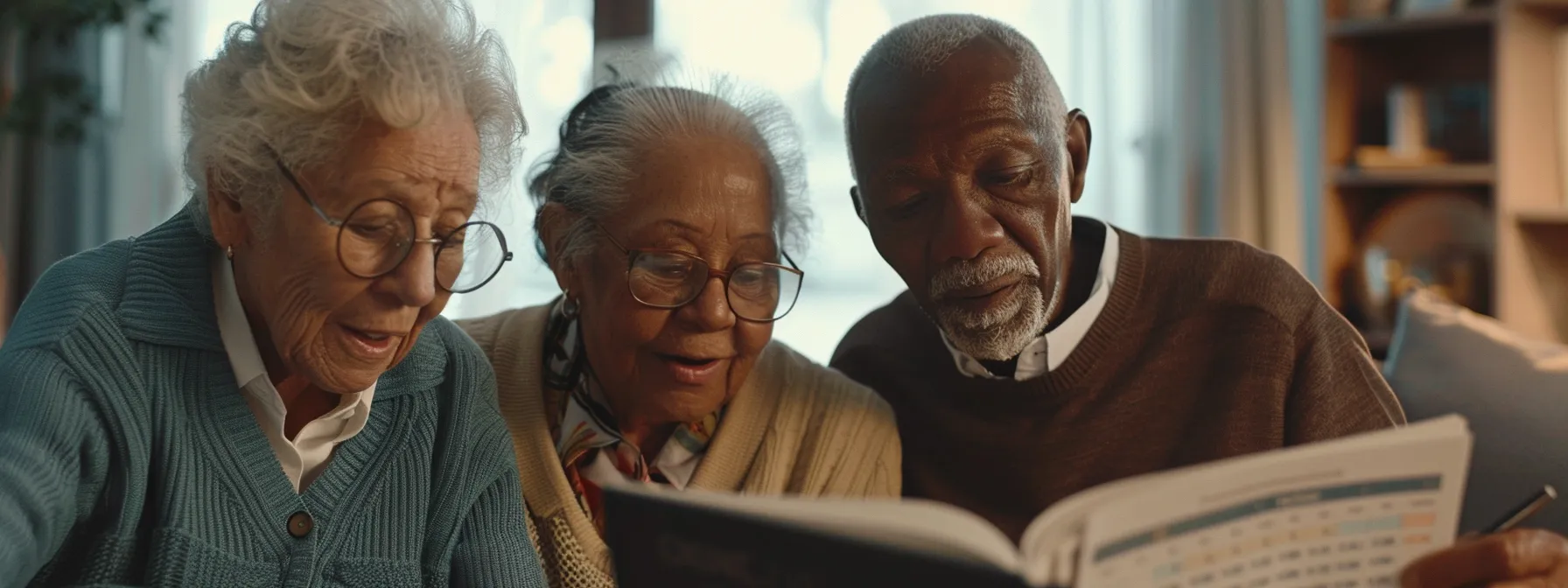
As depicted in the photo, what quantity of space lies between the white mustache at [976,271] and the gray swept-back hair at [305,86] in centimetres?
64

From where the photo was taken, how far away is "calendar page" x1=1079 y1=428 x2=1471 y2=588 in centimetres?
97

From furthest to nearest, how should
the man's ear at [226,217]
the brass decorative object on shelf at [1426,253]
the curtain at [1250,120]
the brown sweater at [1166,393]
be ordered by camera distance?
the curtain at [1250,120] < the brass decorative object on shelf at [1426,253] < the brown sweater at [1166,393] < the man's ear at [226,217]

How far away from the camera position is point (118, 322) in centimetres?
126

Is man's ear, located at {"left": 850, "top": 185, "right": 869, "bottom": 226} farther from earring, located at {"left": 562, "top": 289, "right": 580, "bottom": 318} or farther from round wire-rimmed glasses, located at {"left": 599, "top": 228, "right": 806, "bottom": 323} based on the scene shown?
earring, located at {"left": 562, "top": 289, "right": 580, "bottom": 318}

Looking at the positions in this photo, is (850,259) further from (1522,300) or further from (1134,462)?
(1134,462)

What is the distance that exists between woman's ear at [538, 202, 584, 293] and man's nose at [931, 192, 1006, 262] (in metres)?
0.47

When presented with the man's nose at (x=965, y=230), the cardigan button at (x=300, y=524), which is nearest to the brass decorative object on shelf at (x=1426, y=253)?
the man's nose at (x=965, y=230)

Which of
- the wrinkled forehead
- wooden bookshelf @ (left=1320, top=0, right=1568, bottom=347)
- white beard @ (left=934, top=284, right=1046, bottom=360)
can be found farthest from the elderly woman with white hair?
wooden bookshelf @ (left=1320, top=0, right=1568, bottom=347)

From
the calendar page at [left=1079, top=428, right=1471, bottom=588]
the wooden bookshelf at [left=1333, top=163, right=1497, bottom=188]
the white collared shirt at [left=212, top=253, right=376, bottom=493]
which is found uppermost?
the wooden bookshelf at [left=1333, top=163, right=1497, bottom=188]

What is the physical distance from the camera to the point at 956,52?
1675 millimetres

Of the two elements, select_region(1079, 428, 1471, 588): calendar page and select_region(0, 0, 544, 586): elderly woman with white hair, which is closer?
select_region(1079, 428, 1471, 588): calendar page

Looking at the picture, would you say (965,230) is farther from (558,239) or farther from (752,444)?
(558,239)

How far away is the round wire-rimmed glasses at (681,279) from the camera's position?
1614 millimetres

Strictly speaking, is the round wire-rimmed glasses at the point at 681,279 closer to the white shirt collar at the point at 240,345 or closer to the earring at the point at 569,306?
the earring at the point at 569,306
